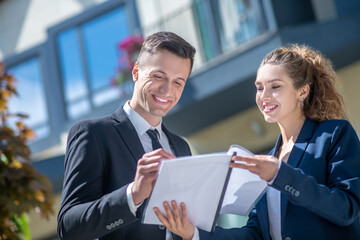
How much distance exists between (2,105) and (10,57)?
6.92 m

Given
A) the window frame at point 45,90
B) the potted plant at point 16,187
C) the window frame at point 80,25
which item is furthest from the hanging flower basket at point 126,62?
the potted plant at point 16,187

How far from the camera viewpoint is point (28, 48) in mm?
10273

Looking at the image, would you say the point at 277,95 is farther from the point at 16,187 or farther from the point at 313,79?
the point at 16,187

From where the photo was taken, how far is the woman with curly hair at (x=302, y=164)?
2.02 meters

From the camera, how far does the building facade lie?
657 centimetres

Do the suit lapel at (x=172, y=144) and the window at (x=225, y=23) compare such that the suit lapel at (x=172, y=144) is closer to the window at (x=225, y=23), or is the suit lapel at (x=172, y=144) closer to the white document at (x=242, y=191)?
the white document at (x=242, y=191)

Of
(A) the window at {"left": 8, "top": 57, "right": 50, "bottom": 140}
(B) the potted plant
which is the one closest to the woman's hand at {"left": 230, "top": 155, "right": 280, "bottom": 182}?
(B) the potted plant

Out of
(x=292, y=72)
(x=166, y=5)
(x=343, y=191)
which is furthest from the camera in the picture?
(x=166, y=5)

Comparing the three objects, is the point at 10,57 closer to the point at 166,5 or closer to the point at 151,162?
the point at 166,5

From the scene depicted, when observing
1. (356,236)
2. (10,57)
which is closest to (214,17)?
(10,57)

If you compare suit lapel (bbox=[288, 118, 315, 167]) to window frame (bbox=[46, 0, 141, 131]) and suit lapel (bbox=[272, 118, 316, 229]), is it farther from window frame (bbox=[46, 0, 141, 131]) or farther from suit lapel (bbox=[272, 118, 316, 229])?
window frame (bbox=[46, 0, 141, 131])

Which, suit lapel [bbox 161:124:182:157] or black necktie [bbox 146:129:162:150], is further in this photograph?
suit lapel [bbox 161:124:182:157]

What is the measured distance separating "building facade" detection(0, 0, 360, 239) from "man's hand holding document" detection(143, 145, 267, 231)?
423cm

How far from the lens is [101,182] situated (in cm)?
217
